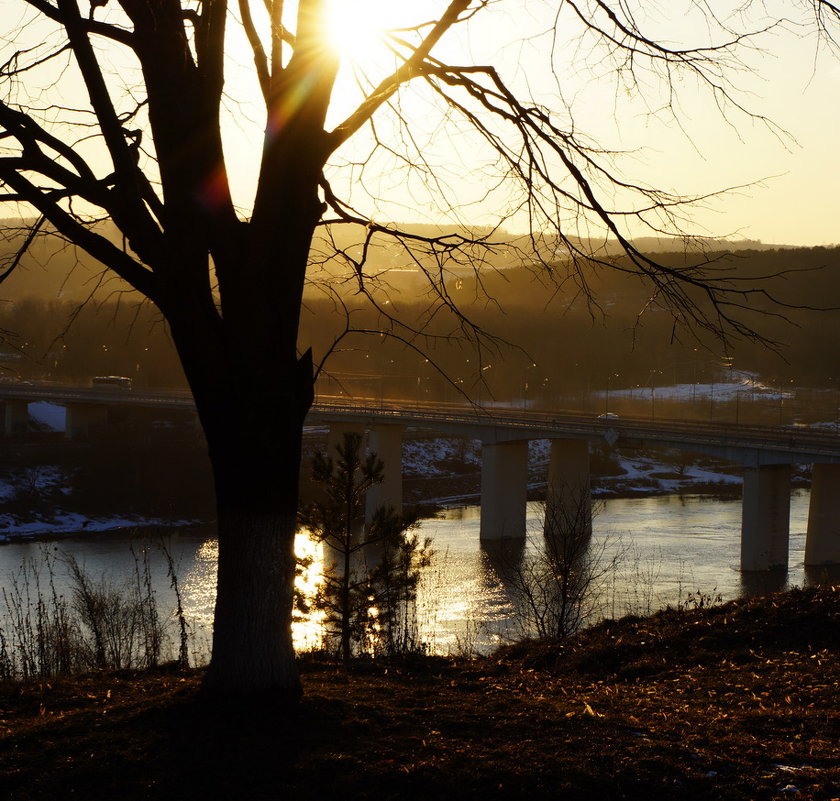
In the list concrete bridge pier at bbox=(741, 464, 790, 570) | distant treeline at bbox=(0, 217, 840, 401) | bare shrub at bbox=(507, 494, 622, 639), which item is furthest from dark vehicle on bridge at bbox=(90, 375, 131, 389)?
concrete bridge pier at bbox=(741, 464, 790, 570)

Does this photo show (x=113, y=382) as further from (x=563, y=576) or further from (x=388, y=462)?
(x=563, y=576)

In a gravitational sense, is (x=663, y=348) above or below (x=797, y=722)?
above

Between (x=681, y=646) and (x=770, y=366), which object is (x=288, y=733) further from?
(x=770, y=366)

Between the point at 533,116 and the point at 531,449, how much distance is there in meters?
90.1

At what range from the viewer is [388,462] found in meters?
65.8

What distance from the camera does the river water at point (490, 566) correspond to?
28.8 m

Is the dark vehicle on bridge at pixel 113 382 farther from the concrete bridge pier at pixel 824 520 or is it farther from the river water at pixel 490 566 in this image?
the concrete bridge pier at pixel 824 520

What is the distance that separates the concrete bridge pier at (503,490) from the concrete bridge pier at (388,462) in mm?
5737

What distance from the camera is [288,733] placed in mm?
6324

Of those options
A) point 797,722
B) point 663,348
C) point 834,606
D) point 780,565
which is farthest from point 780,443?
point 663,348

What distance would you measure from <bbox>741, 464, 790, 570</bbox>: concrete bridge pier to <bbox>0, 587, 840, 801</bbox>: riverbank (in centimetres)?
3795

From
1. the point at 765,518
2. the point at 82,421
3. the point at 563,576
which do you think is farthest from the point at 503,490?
the point at 82,421

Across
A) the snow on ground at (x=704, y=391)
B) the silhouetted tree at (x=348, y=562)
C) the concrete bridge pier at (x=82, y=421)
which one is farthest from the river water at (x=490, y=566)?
the snow on ground at (x=704, y=391)

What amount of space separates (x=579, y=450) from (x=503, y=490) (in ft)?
21.4
